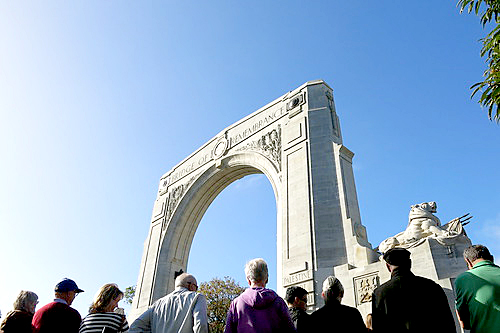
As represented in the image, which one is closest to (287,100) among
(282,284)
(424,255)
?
(282,284)

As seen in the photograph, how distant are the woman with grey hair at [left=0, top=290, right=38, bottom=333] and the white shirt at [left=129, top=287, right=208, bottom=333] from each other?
123cm

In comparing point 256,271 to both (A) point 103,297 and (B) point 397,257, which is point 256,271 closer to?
(B) point 397,257

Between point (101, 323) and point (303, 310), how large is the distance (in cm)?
184

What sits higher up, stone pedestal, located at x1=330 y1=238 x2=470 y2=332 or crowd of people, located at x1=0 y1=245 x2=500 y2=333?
stone pedestal, located at x1=330 y1=238 x2=470 y2=332

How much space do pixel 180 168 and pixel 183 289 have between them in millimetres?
16928

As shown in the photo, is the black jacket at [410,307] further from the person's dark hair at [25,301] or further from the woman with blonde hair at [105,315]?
the person's dark hair at [25,301]

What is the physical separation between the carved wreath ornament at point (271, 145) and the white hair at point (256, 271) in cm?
1008

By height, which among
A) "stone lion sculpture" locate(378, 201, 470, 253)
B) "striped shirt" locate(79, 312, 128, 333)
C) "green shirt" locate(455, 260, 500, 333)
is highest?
"stone lion sculpture" locate(378, 201, 470, 253)

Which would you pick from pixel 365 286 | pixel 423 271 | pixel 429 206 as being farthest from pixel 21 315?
pixel 429 206

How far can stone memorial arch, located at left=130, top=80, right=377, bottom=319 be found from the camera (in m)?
10.0

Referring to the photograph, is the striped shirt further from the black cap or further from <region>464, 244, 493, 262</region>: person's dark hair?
<region>464, 244, 493, 262</region>: person's dark hair

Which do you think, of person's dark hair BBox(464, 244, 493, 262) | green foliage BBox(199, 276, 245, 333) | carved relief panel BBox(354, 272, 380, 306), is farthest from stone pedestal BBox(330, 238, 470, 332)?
green foliage BBox(199, 276, 245, 333)

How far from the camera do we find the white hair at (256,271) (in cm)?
312

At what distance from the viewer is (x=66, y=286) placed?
361 centimetres
